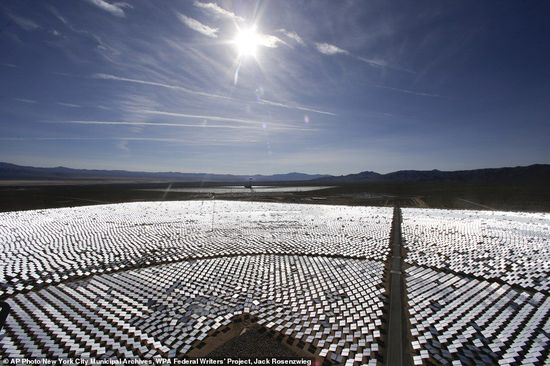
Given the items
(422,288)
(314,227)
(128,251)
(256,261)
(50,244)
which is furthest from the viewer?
(314,227)

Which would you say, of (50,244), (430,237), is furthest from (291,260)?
(50,244)

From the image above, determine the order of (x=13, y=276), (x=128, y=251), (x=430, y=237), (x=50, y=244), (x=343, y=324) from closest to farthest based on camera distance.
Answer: (x=343, y=324) → (x=13, y=276) → (x=128, y=251) → (x=50, y=244) → (x=430, y=237)

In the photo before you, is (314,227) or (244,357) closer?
(244,357)

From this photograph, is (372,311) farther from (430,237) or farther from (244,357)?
(430,237)

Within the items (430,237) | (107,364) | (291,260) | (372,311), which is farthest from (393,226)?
(107,364)

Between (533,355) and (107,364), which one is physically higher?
(533,355)

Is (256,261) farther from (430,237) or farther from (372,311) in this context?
(430,237)

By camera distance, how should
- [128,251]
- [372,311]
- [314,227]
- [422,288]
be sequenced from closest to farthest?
[372,311] → [422,288] → [128,251] → [314,227]

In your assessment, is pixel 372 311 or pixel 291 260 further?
pixel 291 260

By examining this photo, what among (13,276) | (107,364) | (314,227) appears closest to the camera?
(107,364)
